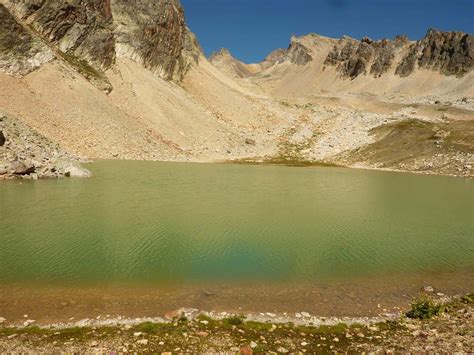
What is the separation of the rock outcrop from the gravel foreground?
32.1m

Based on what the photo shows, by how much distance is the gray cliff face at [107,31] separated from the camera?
7819 cm

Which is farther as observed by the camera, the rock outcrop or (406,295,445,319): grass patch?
the rock outcrop

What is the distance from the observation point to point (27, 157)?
42.0m

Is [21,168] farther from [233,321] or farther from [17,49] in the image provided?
[17,49]

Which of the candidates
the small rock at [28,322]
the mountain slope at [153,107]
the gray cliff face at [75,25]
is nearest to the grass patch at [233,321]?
the small rock at [28,322]

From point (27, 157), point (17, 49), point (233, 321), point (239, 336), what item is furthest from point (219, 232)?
point (17, 49)

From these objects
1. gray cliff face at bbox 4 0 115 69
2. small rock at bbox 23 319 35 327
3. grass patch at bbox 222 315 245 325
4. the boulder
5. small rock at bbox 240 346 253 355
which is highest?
gray cliff face at bbox 4 0 115 69

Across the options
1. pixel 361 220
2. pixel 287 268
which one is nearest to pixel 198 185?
pixel 361 220

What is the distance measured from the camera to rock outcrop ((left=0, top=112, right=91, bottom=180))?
39.5 metres

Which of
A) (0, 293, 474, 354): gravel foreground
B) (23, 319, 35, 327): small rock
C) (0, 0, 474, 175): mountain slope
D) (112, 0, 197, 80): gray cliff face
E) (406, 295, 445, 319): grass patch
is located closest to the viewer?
(0, 293, 474, 354): gravel foreground

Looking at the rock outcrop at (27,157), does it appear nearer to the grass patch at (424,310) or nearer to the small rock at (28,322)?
the small rock at (28,322)

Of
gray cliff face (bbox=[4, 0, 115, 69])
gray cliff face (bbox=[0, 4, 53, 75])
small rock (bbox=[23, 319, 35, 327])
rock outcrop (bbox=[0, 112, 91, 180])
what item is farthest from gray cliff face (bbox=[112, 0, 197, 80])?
small rock (bbox=[23, 319, 35, 327])

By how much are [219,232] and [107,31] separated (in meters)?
80.0

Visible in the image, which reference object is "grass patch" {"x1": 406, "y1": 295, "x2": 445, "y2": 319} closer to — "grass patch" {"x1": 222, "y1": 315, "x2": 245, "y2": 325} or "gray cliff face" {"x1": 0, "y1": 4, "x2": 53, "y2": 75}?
"grass patch" {"x1": 222, "y1": 315, "x2": 245, "y2": 325}
